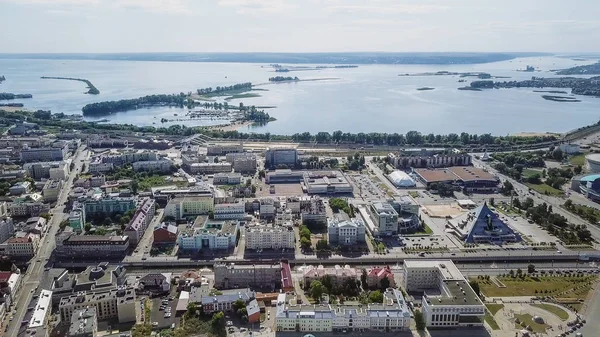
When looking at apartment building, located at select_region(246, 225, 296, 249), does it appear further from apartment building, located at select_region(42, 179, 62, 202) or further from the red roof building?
apartment building, located at select_region(42, 179, 62, 202)

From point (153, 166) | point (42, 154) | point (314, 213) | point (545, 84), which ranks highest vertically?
point (545, 84)

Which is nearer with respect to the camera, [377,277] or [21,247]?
[377,277]

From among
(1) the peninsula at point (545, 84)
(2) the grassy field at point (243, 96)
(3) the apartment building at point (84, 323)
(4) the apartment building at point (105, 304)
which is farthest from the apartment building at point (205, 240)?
(1) the peninsula at point (545, 84)

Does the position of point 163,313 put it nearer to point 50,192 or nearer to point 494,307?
point 494,307

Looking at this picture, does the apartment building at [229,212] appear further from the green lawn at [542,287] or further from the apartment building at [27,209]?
the green lawn at [542,287]

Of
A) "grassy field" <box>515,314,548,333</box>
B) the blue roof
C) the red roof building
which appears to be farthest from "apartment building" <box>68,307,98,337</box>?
the blue roof

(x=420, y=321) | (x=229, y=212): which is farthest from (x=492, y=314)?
(x=229, y=212)

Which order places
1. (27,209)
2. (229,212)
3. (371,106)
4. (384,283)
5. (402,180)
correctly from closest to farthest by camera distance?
(384,283) → (229,212) → (27,209) → (402,180) → (371,106)

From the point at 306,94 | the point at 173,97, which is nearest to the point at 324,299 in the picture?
the point at 173,97
